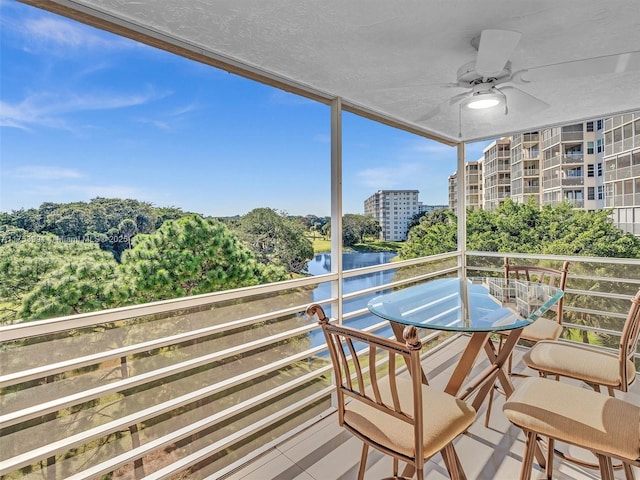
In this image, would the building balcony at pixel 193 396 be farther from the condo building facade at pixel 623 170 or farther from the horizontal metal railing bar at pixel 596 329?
the condo building facade at pixel 623 170

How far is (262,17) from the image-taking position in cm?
147

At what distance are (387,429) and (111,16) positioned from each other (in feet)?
6.79

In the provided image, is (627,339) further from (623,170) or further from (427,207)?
(427,207)

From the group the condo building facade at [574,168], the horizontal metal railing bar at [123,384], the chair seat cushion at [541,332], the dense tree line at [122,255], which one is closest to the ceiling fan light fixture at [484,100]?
the dense tree line at [122,255]

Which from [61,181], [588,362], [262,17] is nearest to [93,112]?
[61,181]

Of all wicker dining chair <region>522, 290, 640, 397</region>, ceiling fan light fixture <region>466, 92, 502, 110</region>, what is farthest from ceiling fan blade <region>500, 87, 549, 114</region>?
wicker dining chair <region>522, 290, 640, 397</region>

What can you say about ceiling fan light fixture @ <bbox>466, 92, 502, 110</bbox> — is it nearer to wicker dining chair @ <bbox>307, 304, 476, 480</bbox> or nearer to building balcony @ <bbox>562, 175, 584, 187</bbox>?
wicker dining chair @ <bbox>307, 304, 476, 480</bbox>

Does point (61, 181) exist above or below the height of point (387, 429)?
above

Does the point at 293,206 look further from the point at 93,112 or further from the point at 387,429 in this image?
the point at 387,429

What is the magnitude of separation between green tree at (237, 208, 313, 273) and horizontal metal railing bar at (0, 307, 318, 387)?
1.51 ft

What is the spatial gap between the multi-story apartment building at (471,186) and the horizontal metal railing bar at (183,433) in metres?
2.79

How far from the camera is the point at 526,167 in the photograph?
12.3ft

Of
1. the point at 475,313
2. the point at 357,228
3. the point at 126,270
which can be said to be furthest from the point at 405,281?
the point at 126,270

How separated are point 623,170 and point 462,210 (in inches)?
56.7
